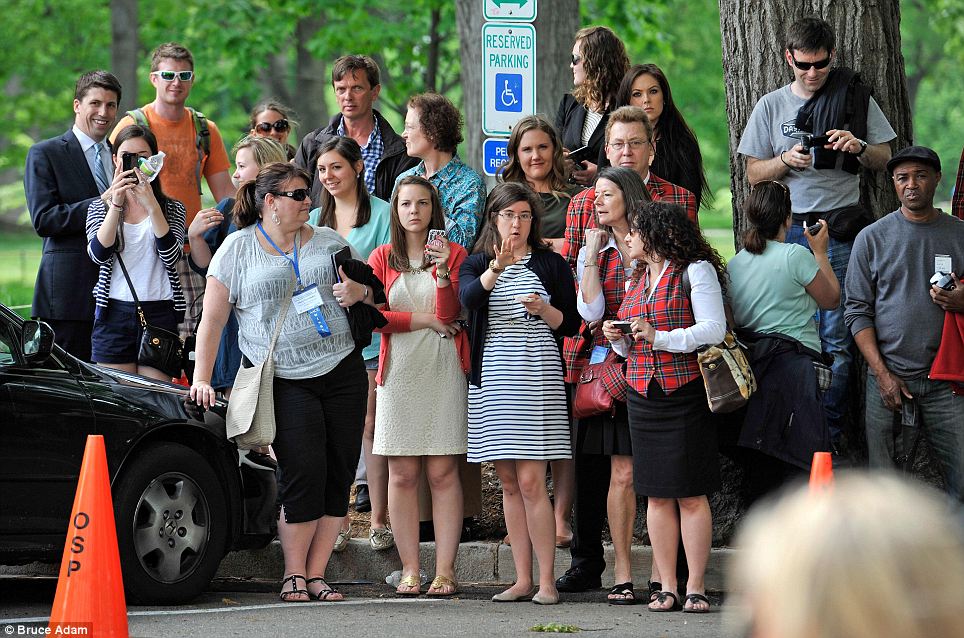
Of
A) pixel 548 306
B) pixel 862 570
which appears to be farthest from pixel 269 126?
pixel 862 570

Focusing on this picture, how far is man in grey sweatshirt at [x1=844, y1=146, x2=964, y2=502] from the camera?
7.53m

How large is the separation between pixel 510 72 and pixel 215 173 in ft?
6.92

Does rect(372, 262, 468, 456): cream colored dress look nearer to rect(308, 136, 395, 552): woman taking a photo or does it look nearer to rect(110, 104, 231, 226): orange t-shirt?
rect(308, 136, 395, 552): woman taking a photo

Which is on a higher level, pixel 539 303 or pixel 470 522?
pixel 539 303

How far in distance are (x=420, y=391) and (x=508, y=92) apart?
269cm

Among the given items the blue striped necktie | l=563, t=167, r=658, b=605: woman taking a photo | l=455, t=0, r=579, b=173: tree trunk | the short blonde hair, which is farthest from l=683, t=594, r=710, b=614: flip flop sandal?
l=455, t=0, r=579, b=173: tree trunk

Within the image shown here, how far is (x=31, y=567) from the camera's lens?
8.05 meters

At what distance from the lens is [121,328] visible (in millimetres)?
8102

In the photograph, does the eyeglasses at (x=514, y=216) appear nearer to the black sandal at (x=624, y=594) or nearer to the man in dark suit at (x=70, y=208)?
the black sandal at (x=624, y=594)

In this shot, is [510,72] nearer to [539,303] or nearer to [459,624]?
[539,303]

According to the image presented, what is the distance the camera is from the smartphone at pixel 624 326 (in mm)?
6828

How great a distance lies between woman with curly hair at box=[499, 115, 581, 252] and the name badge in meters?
1.49

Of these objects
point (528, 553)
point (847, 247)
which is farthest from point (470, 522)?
point (847, 247)

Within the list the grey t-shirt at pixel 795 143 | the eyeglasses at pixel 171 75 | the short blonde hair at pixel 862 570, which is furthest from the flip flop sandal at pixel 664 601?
the short blonde hair at pixel 862 570
